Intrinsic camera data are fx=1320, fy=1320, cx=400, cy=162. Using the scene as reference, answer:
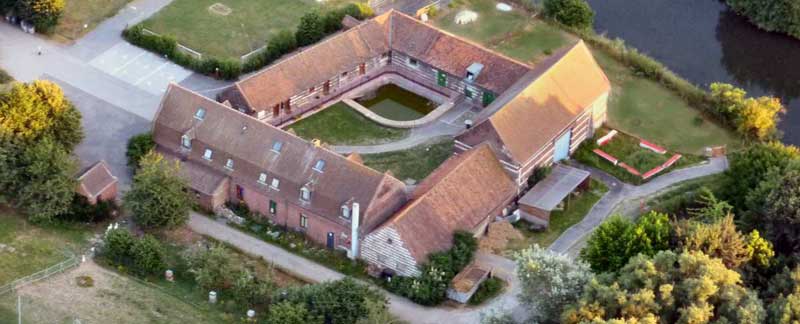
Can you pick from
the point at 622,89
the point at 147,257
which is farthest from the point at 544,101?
the point at 147,257

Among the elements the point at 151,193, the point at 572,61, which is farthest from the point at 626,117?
the point at 151,193

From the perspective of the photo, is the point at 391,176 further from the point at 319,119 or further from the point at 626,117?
the point at 626,117

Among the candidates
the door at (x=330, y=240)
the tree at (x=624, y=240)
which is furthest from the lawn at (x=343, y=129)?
the tree at (x=624, y=240)

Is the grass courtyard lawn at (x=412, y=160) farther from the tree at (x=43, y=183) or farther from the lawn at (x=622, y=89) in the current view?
the tree at (x=43, y=183)

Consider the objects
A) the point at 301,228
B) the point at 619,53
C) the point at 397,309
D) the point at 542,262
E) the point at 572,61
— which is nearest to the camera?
the point at 542,262

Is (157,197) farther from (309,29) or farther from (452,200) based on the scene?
(309,29)

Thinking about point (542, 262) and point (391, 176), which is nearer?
point (542, 262)
